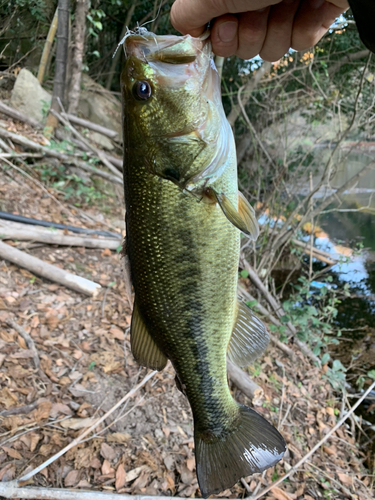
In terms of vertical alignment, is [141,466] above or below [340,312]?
above

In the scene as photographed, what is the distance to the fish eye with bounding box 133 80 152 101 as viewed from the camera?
1200mm

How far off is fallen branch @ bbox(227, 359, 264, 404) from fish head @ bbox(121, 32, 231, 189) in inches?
95.2

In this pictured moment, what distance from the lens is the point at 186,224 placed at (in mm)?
1230

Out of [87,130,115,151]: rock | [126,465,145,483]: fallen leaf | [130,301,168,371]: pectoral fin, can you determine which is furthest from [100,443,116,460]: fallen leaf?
[87,130,115,151]: rock

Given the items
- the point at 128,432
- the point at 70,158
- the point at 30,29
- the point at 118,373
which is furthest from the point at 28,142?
the point at 128,432

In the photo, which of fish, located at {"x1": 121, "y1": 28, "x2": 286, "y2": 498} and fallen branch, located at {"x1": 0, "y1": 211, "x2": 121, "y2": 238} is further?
fallen branch, located at {"x1": 0, "y1": 211, "x2": 121, "y2": 238}

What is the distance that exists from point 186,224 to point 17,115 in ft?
20.0

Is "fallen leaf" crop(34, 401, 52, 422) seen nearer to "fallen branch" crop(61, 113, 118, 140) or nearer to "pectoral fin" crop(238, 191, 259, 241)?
"pectoral fin" crop(238, 191, 259, 241)

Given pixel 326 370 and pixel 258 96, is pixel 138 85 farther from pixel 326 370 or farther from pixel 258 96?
pixel 258 96

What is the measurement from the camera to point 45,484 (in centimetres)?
198

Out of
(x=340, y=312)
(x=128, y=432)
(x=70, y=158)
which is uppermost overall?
(x=70, y=158)

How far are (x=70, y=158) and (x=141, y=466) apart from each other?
490cm

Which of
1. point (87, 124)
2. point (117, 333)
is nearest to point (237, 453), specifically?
point (117, 333)

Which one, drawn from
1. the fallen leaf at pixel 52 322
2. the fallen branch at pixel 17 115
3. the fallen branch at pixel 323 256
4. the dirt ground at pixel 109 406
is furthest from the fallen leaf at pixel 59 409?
the fallen branch at pixel 17 115
